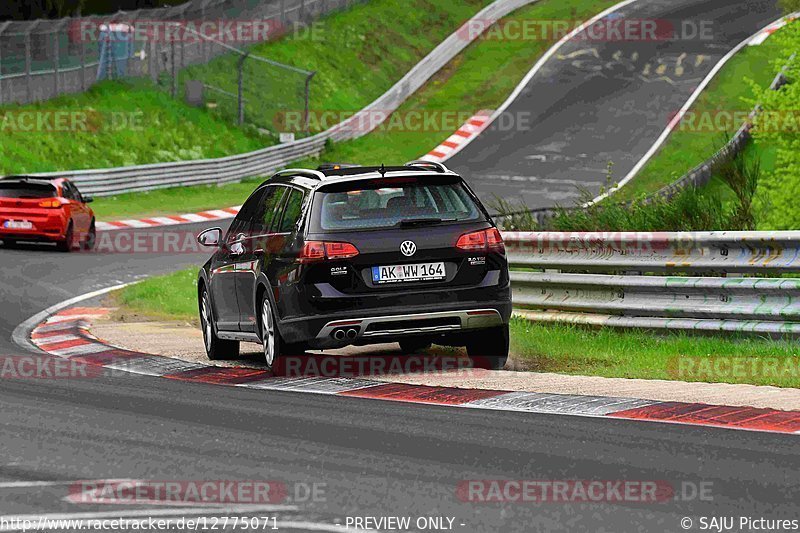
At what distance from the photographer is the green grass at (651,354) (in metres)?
11.3

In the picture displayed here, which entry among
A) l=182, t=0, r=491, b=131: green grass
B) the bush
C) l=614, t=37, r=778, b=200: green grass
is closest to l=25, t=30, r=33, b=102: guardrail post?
l=182, t=0, r=491, b=131: green grass

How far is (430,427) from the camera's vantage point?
9.04 meters

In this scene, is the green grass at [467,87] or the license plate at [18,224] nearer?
the license plate at [18,224]

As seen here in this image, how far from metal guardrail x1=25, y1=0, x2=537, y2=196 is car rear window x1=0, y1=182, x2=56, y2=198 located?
2.73 m

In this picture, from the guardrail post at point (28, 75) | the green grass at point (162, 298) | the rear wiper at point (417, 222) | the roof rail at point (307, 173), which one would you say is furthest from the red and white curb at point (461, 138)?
the rear wiper at point (417, 222)

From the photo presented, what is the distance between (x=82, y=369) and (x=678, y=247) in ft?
16.8

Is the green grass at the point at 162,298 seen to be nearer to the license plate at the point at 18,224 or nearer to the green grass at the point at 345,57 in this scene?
the license plate at the point at 18,224

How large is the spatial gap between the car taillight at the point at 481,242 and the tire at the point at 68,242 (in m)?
16.9

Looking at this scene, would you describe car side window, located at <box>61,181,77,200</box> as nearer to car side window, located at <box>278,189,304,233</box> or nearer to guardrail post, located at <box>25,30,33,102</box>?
guardrail post, located at <box>25,30,33,102</box>

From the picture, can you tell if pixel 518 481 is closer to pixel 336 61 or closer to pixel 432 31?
pixel 336 61

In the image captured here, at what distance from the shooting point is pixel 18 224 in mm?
27578

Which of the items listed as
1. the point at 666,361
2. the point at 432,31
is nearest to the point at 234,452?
the point at 666,361

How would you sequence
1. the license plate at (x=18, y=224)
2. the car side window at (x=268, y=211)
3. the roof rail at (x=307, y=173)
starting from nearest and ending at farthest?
the roof rail at (x=307, y=173) → the car side window at (x=268, y=211) → the license plate at (x=18, y=224)

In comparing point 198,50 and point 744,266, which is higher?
point 198,50
